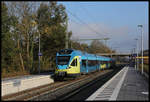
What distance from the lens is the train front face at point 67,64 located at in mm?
19969

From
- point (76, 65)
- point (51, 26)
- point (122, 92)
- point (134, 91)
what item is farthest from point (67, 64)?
point (51, 26)

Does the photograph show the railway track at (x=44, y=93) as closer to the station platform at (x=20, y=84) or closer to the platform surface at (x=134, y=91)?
the station platform at (x=20, y=84)

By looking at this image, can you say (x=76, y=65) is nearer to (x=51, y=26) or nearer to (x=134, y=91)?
(x=134, y=91)

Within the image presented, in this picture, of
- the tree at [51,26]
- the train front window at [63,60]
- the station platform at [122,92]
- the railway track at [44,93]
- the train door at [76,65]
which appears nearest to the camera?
the station platform at [122,92]

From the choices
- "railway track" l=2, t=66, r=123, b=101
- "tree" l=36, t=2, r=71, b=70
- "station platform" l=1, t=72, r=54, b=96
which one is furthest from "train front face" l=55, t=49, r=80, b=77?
"tree" l=36, t=2, r=71, b=70

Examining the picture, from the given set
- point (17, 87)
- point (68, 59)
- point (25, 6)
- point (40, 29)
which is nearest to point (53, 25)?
point (40, 29)

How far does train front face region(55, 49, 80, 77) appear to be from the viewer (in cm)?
1997

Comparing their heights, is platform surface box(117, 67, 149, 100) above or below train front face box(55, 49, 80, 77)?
below

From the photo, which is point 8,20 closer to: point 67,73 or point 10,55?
point 10,55

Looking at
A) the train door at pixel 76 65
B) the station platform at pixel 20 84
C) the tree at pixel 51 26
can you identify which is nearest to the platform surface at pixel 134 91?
the train door at pixel 76 65

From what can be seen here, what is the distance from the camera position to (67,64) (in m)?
20.2

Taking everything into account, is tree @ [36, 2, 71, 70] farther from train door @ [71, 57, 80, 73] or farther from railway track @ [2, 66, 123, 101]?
railway track @ [2, 66, 123, 101]

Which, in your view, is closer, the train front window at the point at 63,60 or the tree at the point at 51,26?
the train front window at the point at 63,60

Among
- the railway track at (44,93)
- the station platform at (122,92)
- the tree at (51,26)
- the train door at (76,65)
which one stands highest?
the tree at (51,26)
